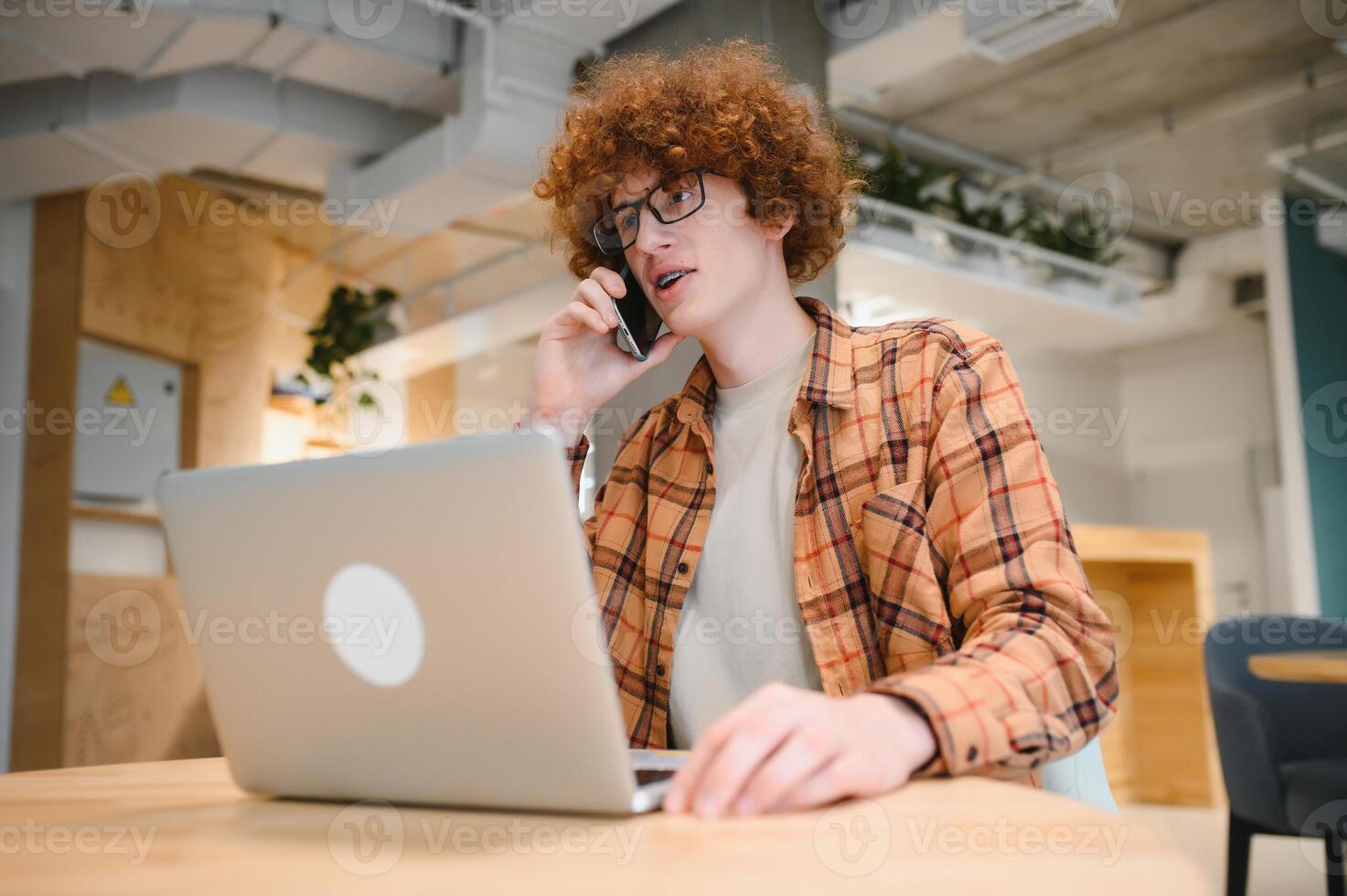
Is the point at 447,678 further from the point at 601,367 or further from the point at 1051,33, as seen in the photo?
the point at 1051,33

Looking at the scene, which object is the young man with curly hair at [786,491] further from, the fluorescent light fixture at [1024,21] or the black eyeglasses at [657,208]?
the fluorescent light fixture at [1024,21]

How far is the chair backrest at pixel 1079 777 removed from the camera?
3.61ft

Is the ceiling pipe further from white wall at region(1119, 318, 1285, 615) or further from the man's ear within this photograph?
the man's ear

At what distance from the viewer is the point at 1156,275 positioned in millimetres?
7840

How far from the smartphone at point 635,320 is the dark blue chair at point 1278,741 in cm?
170
